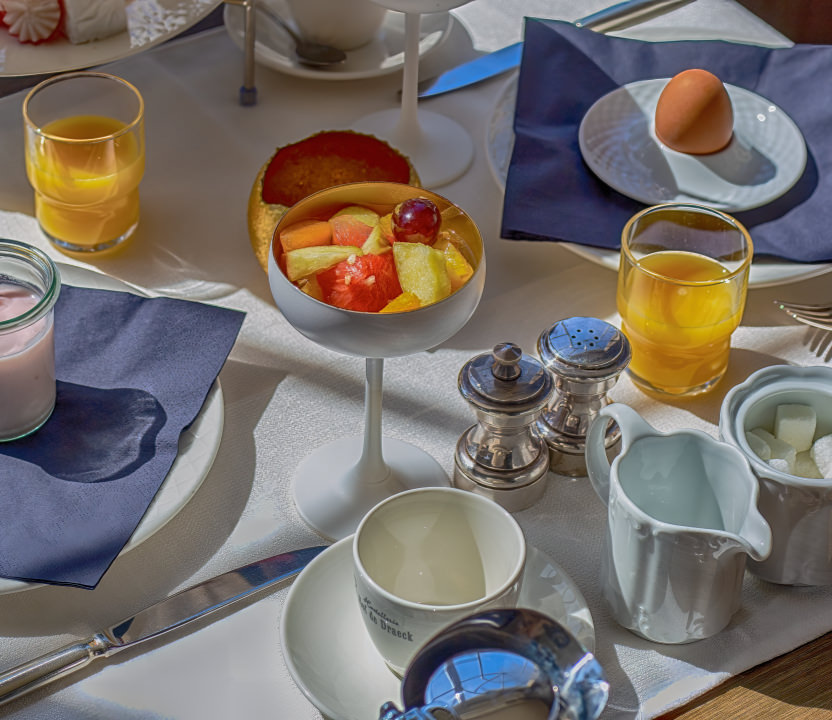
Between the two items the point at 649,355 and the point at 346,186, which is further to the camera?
the point at 649,355

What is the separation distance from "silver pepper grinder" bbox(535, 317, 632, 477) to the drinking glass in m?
0.31

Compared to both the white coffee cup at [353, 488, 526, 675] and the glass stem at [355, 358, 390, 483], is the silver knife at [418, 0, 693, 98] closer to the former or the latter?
the glass stem at [355, 358, 390, 483]

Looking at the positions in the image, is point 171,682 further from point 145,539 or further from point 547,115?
point 547,115

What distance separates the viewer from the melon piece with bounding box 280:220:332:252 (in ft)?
2.15

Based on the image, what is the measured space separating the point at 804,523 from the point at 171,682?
15.5 inches

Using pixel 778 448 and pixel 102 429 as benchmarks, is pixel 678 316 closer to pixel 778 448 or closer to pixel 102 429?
pixel 778 448

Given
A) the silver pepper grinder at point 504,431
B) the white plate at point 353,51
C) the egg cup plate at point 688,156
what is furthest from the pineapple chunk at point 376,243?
the white plate at point 353,51

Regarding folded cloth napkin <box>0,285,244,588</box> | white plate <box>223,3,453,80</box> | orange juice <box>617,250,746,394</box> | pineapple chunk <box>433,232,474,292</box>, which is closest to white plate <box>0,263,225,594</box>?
Result: folded cloth napkin <box>0,285,244,588</box>

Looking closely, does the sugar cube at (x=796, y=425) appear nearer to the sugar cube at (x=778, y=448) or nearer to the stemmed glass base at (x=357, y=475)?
the sugar cube at (x=778, y=448)

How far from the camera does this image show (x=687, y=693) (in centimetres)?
63

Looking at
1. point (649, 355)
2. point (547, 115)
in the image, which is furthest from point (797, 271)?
point (547, 115)

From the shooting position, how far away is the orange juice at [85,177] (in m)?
0.88

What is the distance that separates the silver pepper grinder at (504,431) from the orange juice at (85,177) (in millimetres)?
372

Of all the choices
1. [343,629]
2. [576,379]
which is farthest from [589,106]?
[343,629]
